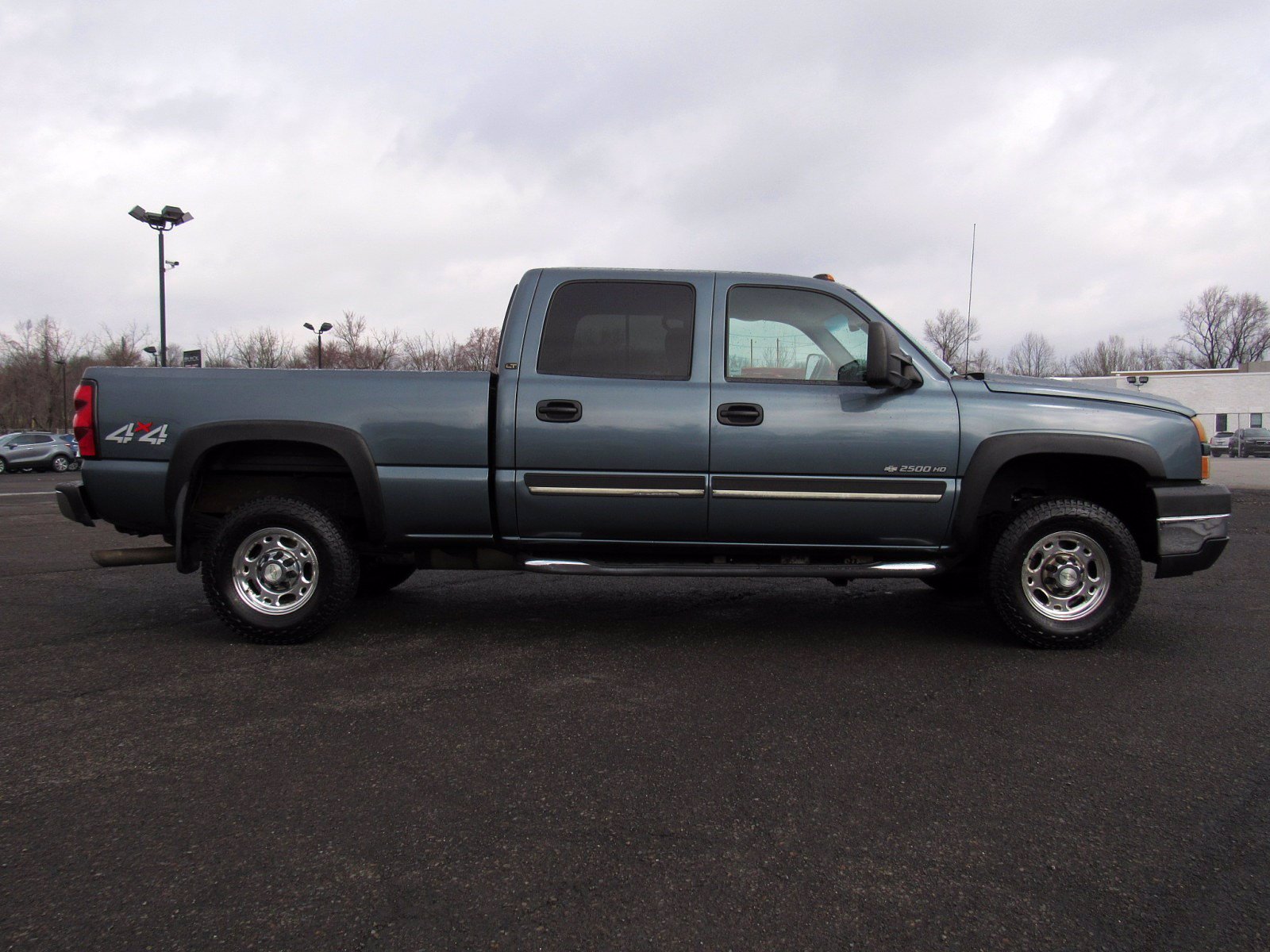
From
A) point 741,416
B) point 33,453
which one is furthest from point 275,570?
point 33,453

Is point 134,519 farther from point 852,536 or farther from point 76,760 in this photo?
point 852,536

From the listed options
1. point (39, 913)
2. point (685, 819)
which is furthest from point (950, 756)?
point (39, 913)

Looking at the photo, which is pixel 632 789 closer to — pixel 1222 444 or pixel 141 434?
pixel 141 434

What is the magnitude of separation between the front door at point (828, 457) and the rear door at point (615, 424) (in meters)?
0.14

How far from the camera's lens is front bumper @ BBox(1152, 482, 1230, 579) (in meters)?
4.38

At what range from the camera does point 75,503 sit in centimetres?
444

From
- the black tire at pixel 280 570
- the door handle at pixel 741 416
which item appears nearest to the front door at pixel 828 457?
the door handle at pixel 741 416

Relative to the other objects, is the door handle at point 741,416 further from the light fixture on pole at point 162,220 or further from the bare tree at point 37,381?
the bare tree at point 37,381

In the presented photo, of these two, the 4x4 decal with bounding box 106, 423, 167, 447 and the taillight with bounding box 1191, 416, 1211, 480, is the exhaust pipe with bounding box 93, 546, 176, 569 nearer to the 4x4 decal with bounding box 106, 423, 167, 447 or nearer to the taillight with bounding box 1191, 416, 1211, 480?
the 4x4 decal with bounding box 106, 423, 167, 447

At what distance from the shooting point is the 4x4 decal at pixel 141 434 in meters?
4.36

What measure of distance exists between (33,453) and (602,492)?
2985 centimetres

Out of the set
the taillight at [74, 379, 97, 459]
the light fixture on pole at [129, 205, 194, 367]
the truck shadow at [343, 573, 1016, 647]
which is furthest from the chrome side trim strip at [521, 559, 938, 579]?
the light fixture on pole at [129, 205, 194, 367]

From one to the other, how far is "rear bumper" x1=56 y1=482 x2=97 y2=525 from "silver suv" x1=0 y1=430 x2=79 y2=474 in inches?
1047

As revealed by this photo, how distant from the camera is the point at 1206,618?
5164mm
